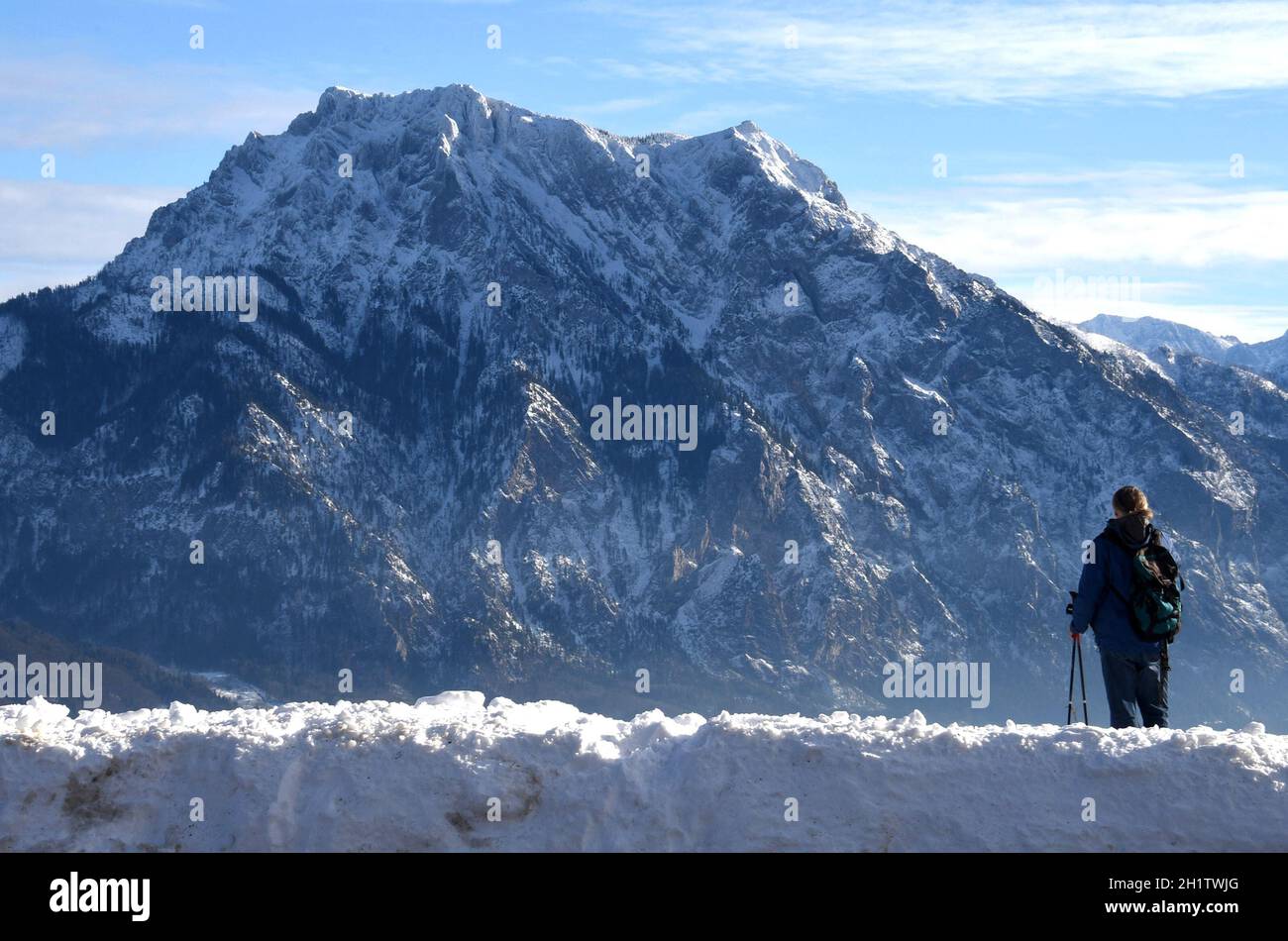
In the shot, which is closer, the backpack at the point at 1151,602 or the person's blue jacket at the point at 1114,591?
the backpack at the point at 1151,602

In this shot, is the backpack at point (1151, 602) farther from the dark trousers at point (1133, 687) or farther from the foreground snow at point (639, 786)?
the foreground snow at point (639, 786)

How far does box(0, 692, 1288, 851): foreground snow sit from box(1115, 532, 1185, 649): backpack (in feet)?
6.15

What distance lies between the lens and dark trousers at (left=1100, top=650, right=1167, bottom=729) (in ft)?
64.5

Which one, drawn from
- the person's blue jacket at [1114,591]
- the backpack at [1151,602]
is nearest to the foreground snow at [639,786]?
the backpack at [1151,602]

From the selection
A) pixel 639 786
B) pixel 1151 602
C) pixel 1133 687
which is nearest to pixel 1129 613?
pixel 1151 602

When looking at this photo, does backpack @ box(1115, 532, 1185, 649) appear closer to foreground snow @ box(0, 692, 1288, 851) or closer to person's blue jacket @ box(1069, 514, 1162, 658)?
person's blue jacket @ box(1069, 514, 1162, 658)

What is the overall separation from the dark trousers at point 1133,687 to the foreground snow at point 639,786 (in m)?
1.90

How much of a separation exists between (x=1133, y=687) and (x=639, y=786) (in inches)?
253

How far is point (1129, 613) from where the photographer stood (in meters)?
19.5

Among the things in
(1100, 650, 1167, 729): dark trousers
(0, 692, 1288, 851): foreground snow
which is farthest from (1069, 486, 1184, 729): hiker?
(0, 692, 1288, 851): foreground snow

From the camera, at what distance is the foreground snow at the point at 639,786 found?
16797 mm
